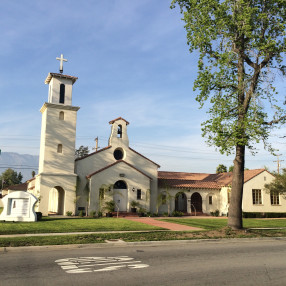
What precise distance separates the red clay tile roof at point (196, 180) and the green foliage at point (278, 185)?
187cm

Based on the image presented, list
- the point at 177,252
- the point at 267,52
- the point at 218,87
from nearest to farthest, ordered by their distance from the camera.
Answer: the point at 177,252 < the point at 267,52 < the point at 218,87

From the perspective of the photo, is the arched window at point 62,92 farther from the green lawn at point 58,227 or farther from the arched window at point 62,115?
the green lawn at point 58,227

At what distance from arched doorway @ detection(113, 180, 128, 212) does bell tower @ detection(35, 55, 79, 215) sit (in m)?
4.13

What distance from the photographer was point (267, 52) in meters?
16.0

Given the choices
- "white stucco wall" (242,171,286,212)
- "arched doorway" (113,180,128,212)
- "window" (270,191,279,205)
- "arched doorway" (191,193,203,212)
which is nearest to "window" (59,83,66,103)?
"arched doorway" (113,180,128,212)

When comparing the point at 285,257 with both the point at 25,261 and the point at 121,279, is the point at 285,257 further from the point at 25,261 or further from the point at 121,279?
the point at 25,261

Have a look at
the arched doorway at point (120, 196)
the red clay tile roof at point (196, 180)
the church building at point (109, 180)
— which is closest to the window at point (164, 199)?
the church building at point (109, 180)

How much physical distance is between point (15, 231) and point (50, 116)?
16470 mm

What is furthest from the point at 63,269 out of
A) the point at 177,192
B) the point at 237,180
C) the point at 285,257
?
the point at 177,192

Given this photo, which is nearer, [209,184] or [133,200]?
[133,200]

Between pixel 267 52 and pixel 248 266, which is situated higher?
pixel 267 52

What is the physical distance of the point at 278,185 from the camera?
33.3m

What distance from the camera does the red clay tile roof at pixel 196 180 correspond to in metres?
35.8

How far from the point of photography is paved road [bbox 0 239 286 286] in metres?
7.55
